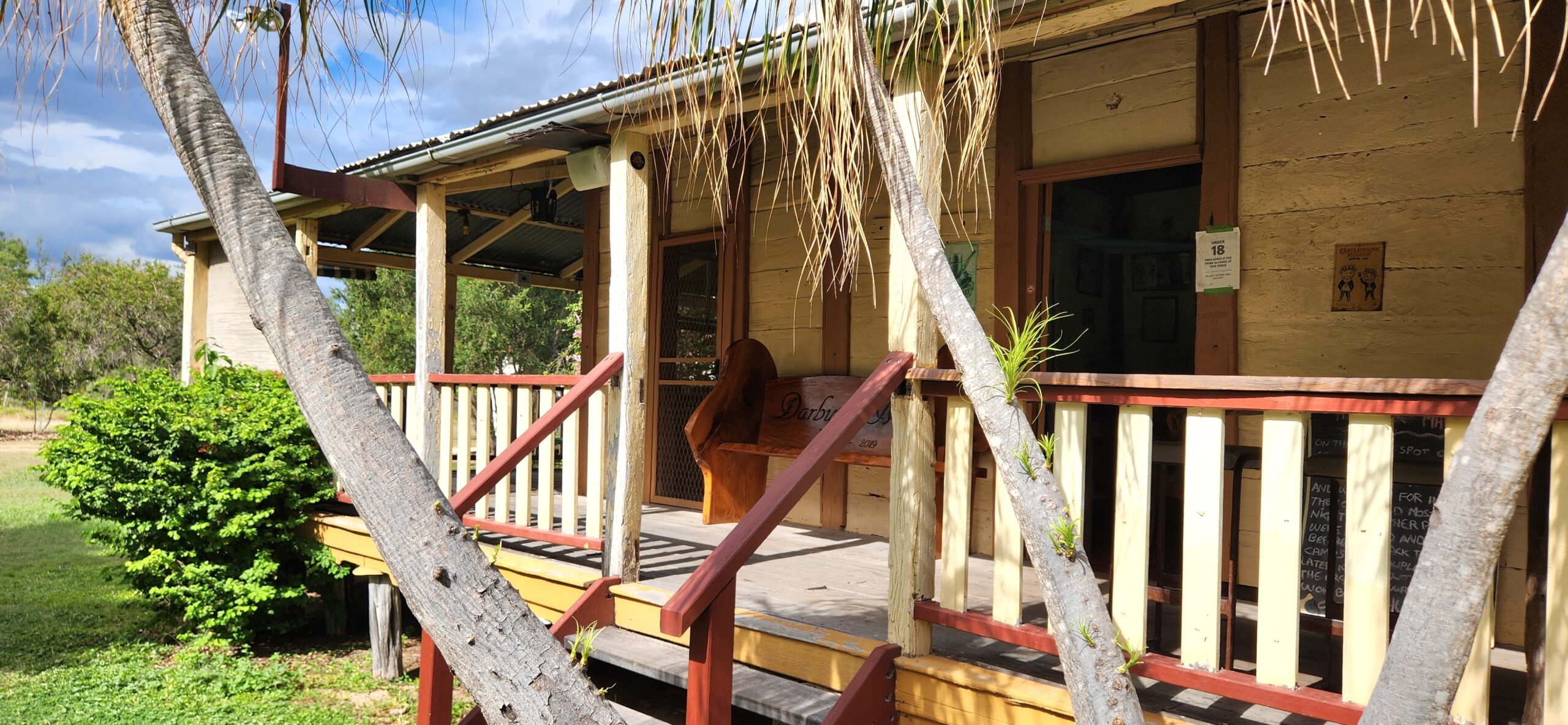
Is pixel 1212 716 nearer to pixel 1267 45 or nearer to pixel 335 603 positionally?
pixel 1267 45

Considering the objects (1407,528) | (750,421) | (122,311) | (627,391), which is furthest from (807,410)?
(122,311)

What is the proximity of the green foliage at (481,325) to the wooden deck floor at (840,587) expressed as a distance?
17685 mm

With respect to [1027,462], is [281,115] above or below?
above

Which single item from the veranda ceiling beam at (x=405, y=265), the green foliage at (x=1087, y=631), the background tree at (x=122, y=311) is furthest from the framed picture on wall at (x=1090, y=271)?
the background tree at (x=122, y=311)

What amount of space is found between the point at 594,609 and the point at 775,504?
1652 mm

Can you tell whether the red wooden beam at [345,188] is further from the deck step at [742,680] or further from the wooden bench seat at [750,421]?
the deck step at [742,680]

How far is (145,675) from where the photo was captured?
5.70 m

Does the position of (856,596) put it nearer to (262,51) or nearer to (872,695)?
(872,695)

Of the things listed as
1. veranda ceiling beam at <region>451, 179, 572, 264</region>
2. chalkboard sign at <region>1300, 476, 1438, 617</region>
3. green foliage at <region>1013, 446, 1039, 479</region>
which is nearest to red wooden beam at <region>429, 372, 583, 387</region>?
veranda ceiling beam at <region>451, 179, 572, 264</region>

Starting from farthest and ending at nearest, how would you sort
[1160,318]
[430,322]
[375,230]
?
1. [375,230]
2. [1160,318]
3. [430,322]

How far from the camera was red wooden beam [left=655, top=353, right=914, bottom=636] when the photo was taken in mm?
2436

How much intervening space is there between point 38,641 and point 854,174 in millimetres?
6910

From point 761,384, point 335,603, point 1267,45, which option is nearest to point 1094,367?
point 761,384

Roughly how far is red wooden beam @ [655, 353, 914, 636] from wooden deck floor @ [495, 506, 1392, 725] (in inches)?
33.4
